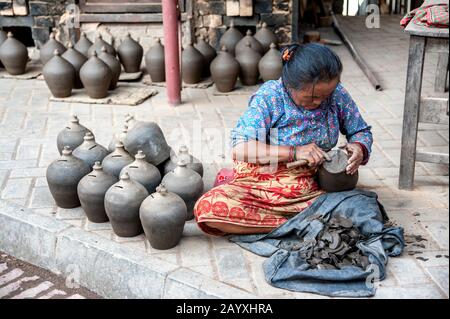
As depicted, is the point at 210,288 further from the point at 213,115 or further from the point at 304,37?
the point at 304,37

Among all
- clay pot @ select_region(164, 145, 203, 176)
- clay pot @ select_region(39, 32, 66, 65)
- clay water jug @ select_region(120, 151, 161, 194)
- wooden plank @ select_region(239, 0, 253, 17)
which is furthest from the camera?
wooden plank @ select_region(239, 0, 253, 17)

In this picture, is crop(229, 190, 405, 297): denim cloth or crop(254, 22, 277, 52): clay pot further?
crop(254, 22, 277, 52): clay pot

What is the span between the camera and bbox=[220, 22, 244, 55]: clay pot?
24.7 ft

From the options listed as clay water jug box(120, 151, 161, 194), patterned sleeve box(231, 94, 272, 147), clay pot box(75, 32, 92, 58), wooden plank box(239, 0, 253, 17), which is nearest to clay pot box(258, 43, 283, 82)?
wooden plank box(239, 0, 253, 17)

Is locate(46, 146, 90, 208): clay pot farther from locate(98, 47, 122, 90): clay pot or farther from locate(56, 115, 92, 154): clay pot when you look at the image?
locate(98, 47, 122, 90): clay pot

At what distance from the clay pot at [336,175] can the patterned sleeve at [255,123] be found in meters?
0.41

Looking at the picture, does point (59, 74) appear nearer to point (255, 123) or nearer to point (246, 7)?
point (246, 7)

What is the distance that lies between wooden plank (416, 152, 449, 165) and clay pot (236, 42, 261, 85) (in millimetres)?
2925

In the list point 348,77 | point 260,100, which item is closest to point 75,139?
point 260,100

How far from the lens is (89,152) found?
14.1 ft

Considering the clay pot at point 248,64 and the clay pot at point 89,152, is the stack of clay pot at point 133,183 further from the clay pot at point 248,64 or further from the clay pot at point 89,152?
the clay pot at point 248,64

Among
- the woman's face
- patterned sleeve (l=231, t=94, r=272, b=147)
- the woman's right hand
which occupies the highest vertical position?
the woman's face
